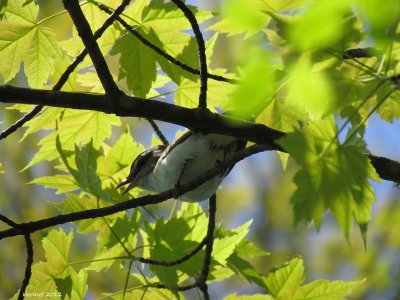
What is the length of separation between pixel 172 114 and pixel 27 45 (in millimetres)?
708

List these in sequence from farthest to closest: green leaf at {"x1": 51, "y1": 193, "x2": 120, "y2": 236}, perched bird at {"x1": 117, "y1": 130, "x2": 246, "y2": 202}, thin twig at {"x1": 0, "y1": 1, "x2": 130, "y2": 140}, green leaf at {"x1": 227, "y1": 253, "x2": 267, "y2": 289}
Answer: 1. perched bird at {"x1": 117, "y1": 130, "x2": 246, "y2": 202}
2. green leaf at {"x1": 51, "y1": 193, "x2": 120, "y2": 236}
3. green leaf at {"x1": 227, "y1": 253, "x2": 267, "y2": 289}
4. thin twig at {"x1": 0, "y1": 1, "x2": 130, "y2": 140}

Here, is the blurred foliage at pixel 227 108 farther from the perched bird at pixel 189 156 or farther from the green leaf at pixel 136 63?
the perched bird at pixel 189 156

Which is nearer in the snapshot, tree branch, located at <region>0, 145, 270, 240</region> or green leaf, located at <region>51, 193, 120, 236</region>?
tree branch, located at <region>0, 145, 270, 240</region>

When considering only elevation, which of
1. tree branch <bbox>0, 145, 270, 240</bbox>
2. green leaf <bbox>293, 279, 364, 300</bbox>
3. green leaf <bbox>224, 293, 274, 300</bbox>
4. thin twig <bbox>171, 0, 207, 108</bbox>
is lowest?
green leaf <bbox>224, 293, 274, 300</bbox>

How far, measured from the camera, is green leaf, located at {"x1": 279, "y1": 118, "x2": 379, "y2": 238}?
1.33 metres

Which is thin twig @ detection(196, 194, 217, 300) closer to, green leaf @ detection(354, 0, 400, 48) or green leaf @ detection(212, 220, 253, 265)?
green leaf @ detection(212, 220, 253, 265)

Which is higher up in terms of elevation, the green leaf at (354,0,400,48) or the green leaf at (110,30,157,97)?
the green leaf at (110,30,157,97)

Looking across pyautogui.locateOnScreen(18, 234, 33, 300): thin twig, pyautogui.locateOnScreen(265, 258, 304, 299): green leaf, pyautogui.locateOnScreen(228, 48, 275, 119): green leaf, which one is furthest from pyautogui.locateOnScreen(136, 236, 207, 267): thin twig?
pyautogui.locateOnScreen(228, 48, 275, 119): green leaf

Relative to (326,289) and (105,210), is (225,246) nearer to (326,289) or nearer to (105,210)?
(326,289)

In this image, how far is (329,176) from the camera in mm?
1405

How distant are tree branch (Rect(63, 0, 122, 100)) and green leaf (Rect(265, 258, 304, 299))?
103 cm

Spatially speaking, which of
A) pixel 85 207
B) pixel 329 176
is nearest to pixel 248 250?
pixel 85 207

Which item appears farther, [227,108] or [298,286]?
[298,286]

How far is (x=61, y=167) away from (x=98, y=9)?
722 millimetres
